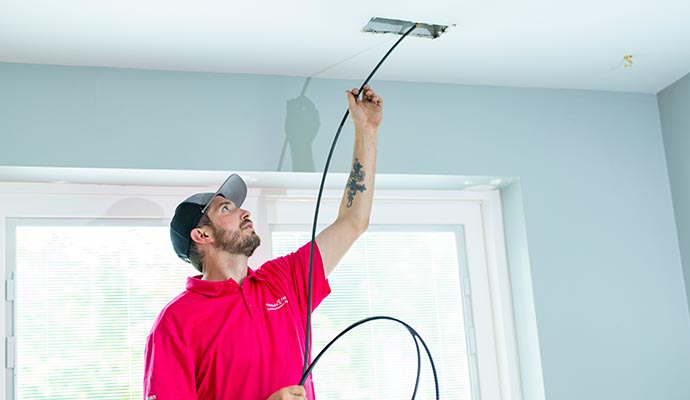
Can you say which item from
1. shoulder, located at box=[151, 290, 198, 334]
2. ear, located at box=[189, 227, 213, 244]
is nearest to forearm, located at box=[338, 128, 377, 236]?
ear, located at box=[189, 227, 213, 244]

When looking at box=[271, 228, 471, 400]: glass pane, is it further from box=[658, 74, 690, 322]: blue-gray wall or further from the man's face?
box=[658, 74, 690, 322]: blue-gray wall

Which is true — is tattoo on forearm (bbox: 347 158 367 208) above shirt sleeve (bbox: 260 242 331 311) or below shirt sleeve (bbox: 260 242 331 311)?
above

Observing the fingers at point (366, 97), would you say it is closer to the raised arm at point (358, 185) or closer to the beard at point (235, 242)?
the raised arm at point (358, 185)

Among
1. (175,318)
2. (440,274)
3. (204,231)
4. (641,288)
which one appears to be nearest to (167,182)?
(204,231)

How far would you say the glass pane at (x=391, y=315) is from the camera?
2.92 m

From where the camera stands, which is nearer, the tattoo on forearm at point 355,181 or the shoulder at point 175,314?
the shoulder at point 175,314

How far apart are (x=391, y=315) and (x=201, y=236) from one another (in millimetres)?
819

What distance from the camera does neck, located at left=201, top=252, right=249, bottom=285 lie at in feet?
8.10

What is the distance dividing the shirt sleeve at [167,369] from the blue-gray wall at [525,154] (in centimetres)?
63

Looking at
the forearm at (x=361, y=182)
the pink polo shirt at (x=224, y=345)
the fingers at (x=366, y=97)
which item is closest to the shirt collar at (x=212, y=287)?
the pink polo shirt at (x=224, y=345)

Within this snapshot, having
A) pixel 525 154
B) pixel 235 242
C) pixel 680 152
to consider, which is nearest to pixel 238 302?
pixel 235 242

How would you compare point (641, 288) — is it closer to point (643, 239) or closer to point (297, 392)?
point (643, 239)

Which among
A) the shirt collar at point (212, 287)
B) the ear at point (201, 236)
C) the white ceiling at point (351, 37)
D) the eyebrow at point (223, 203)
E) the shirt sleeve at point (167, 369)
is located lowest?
the shirt sleeve at point (167, 369)

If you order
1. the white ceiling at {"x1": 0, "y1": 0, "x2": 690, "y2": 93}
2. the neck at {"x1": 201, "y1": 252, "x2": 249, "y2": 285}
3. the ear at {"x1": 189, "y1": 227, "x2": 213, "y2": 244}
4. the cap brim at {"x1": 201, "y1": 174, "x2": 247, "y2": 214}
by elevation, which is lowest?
the neck at {"x1": 201, "y1": 252, "x2": 249, "y2": 285}
